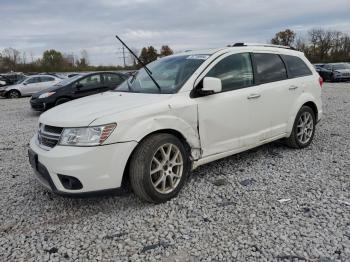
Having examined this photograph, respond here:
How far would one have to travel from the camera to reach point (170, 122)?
153 inches

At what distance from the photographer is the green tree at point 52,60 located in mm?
68450

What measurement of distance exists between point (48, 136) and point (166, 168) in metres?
1.31

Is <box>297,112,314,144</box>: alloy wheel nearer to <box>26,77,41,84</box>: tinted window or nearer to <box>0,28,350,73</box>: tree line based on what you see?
<box>26,77,41,84</box>: tinted window

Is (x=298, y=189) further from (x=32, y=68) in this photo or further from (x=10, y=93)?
(x=32, y=68)

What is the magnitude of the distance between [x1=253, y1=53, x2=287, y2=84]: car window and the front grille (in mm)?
2810

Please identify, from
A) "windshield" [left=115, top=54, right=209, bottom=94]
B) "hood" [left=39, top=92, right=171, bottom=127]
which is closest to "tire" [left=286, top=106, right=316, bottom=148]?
"windshield" [left=115, top=54, right=209, bottom=94]

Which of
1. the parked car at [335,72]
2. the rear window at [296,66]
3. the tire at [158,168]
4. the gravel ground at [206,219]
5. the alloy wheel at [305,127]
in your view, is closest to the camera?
the gravel ground at [206,219]

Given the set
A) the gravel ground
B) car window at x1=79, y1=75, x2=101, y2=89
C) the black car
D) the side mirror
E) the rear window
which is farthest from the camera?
car window at x1=79, y1=75, x2=101, y2=89

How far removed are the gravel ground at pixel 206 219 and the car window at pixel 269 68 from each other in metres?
1.24

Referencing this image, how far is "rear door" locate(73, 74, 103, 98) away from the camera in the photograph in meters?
12.1

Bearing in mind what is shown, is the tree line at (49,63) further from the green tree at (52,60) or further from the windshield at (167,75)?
the windshield at (167,75)

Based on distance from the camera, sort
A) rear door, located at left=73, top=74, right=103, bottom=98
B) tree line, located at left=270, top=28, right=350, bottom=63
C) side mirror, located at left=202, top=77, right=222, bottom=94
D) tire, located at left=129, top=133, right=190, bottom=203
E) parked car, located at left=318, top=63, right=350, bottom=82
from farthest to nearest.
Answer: tree line, located at left=270, top=28, right=350, bottom=63
parked car, located at left=318, top=63, right=350, bottom=82
rear door, located at left=73, top=74, right=103, bottom=98
side mirror, located at left=202, top=77, right=222, bottom=94
tire, located at left=129, top=133, right=190, bottom=203

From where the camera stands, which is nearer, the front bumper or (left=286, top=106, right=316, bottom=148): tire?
the front bumper

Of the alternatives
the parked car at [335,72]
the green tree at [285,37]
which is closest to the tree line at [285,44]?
the green tree at [285,37]
